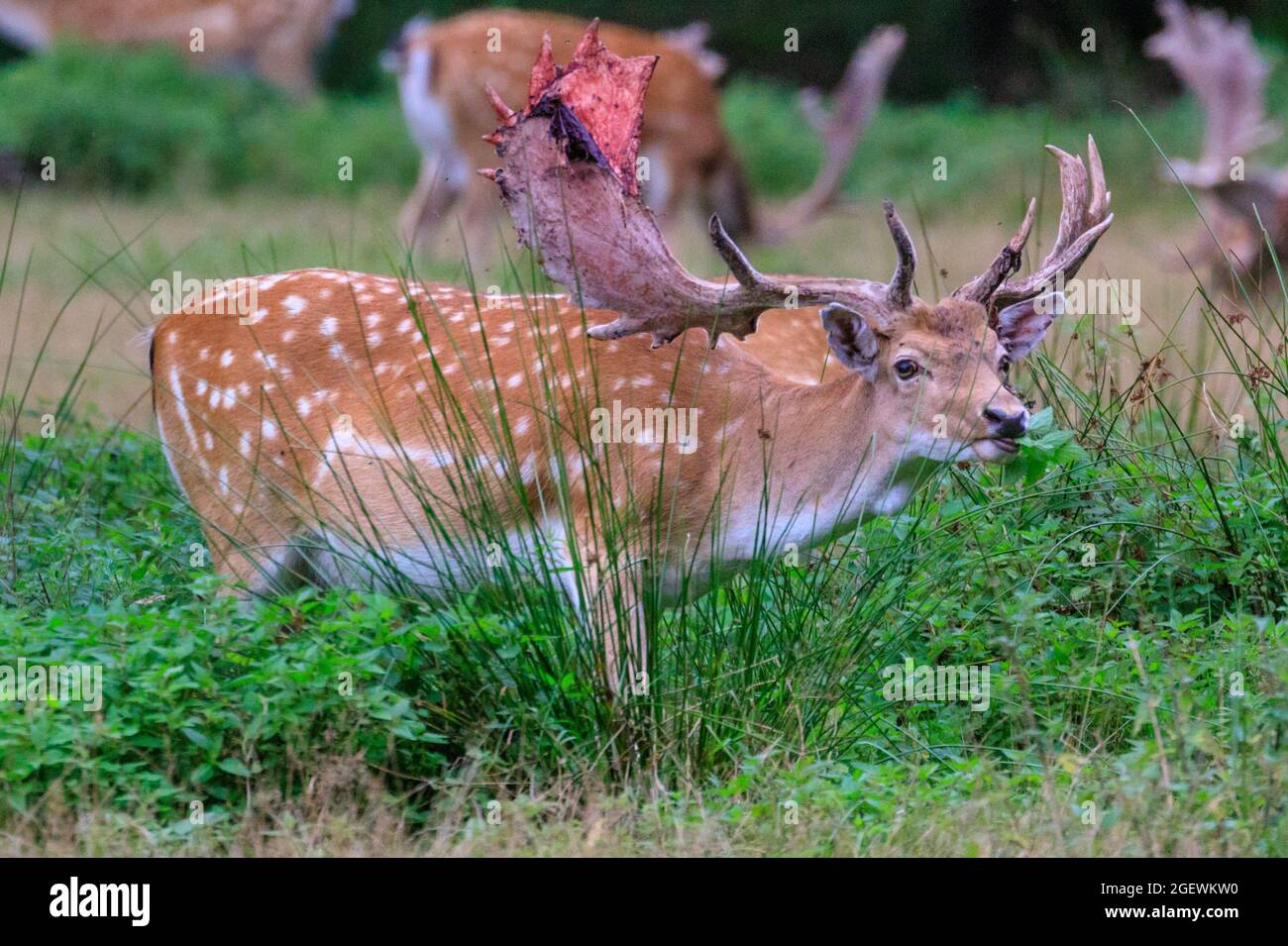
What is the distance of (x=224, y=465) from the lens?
5289 millimetres

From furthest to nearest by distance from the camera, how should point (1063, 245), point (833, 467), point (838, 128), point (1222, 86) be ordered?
point (838, 128) < point (1222, 86) < point (1063, 245) < point (833, 467)

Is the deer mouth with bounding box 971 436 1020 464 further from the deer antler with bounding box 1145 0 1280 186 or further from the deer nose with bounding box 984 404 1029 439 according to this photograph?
the deer antler with bounding box 1145 0 1280 186

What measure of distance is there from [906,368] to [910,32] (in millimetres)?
15242

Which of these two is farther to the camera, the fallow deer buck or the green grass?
the fallow deer buck

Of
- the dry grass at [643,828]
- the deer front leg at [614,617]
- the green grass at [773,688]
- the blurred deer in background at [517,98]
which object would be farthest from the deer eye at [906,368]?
the blurred deer in background at [517,98]

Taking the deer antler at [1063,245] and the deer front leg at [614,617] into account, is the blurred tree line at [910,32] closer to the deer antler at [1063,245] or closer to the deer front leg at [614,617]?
the deer antler at [1063,245]

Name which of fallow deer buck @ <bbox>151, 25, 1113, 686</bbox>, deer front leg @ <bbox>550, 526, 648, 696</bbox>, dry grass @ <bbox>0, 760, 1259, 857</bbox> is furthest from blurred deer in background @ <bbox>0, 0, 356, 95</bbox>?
dry grass @ <bbox>0, 760, 1259, 857</bbox>

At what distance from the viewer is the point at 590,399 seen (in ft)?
16.4

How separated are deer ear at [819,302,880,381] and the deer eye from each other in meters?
0.08

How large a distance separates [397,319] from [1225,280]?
376 cm

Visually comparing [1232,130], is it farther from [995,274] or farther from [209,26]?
[209,26]

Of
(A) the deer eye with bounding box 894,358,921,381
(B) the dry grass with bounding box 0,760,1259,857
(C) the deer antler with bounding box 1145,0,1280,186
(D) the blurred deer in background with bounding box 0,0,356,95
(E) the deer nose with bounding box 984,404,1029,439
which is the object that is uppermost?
(D) the blurred deer in background with bounding box 0,0,356,95

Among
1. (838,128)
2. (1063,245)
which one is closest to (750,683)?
(1063,245)

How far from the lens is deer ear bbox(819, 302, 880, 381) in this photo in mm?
4695
